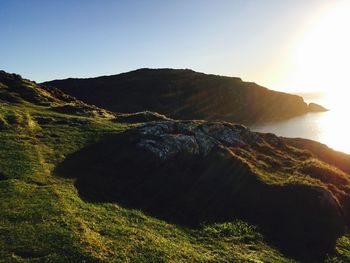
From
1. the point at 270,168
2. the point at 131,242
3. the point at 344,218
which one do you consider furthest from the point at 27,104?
the point at 344,218

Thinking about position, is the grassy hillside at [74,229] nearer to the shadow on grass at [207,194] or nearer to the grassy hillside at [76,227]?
the grassy hillside at [76,227]

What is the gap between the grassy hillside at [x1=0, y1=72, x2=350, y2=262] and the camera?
28547 mm

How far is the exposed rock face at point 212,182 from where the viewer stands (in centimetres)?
4238

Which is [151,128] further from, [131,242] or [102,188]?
[131,242]

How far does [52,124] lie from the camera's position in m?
61.7

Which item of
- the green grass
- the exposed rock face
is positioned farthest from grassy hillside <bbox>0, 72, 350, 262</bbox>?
the exposed rock face

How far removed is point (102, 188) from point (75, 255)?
53.9 ft

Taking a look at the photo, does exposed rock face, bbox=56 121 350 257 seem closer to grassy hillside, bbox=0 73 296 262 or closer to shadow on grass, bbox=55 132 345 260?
shadow on grass, bbox=55 132 345 260

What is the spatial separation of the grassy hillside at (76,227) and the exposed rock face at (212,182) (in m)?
1.43

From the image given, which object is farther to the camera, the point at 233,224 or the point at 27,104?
the point at 27,104

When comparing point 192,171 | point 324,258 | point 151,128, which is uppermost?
point 151,128

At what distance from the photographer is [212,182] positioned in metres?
49.8

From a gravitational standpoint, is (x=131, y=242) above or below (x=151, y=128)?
below

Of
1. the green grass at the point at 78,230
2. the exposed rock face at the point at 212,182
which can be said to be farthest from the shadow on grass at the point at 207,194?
the green grass at the point at 78,230
